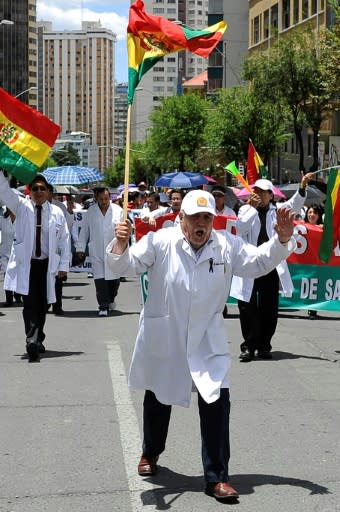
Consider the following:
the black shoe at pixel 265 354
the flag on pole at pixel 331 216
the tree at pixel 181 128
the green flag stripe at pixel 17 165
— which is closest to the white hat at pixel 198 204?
the green flag stripe at pixel 17 165

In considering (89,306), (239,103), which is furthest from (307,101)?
(89,306)

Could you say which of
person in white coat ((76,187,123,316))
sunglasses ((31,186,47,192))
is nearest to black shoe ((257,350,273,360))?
sunglasses ((31,186,47,192))

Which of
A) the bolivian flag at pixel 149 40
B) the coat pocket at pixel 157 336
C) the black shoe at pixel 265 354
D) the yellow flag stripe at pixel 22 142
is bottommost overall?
the black shoe at pixel 265 354

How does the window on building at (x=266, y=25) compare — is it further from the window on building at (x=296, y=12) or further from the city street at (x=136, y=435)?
the city street at (x=136, y=435)

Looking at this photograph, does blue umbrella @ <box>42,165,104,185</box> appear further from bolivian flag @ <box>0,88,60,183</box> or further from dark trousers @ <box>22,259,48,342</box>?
dark trousers @ <box>22,259,48,342</box>

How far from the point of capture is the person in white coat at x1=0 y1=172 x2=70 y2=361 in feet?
34.5

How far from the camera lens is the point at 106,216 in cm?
1509

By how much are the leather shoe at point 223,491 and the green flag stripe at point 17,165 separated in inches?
216

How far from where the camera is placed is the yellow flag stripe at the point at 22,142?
35.0 ft

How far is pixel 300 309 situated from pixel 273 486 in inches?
349

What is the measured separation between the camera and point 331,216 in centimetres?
1120

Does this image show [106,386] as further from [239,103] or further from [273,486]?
[239,103]

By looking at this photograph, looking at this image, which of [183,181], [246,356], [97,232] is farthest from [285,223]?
[183,181]

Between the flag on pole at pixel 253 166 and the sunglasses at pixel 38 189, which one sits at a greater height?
the flag on pole at pixel 253 166
